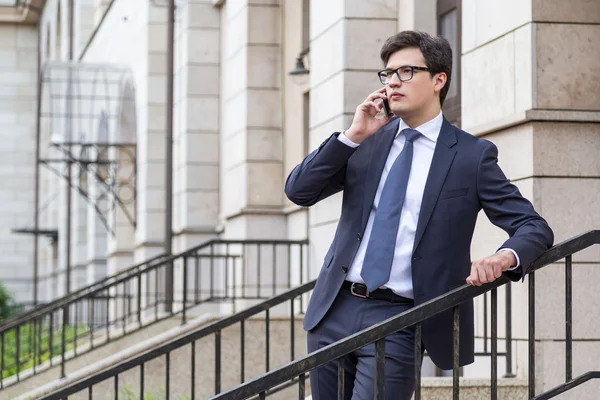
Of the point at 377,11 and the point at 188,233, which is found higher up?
the point at 377,11

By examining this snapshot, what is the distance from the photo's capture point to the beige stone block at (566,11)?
7.61 m

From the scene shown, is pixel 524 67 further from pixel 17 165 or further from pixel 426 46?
pixel 17 165

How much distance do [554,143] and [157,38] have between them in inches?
580

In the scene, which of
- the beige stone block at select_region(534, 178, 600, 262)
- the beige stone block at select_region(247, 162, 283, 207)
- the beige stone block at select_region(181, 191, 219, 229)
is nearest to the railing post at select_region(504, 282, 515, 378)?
the beige stone block at select_region(534, 178, 600, 262)

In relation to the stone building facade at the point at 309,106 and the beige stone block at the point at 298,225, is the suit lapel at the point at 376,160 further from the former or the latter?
the beige stone block at the point at 298,225

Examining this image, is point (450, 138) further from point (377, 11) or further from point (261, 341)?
point (261, 341)

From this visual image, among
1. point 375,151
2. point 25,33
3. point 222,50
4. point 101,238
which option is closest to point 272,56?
point 222,50

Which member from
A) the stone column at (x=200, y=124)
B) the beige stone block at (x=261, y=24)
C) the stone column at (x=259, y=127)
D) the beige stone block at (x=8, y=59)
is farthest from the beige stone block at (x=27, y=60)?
the beige stone block at (x=261, y=24)

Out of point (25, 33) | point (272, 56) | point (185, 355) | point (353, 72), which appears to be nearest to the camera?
point (353, 72)

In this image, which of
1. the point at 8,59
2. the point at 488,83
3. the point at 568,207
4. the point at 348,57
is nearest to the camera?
the point at 568,207

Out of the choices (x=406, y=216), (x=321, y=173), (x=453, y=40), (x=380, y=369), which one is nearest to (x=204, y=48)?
(x=453, y=40)

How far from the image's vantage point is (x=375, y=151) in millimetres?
4832

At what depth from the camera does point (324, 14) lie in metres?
12.0

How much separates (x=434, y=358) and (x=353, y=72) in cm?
679
